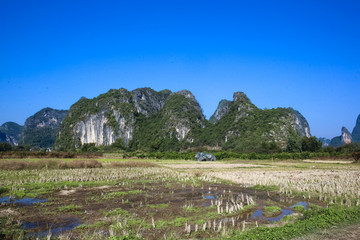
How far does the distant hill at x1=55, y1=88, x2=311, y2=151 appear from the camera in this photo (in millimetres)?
86312

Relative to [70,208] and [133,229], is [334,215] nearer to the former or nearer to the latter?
[133,229]

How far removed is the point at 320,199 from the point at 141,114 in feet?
401

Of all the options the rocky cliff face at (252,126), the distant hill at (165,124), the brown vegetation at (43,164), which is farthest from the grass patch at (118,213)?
the distant hill at (165,124)

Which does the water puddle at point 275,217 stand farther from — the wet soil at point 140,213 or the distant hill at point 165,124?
the distant hill at point 165,124

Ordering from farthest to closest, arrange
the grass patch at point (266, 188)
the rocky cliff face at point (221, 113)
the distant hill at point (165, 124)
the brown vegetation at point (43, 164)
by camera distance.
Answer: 1. the rocky cliff face at point (221, 113)
2. the distant hill at point (165, 124)
3. the brown vegetation at point (43, 164)
4. the grass patch at point (266, 188)

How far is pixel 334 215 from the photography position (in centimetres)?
796

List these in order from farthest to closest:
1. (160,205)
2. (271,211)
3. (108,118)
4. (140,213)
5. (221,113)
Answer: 1. (221,113)
2. (108,118)
3. (160,205)
4. (271,211)
5. (140,213)

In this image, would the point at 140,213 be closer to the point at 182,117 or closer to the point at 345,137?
the point at 182,117

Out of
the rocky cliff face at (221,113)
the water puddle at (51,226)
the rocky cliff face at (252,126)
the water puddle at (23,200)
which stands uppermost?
the rocky cliff face at (221,113)

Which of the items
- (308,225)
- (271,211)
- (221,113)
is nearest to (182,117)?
(221,113)

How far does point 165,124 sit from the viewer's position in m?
120

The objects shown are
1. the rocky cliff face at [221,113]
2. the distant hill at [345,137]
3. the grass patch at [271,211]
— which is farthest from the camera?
the distant hill at [345,137]

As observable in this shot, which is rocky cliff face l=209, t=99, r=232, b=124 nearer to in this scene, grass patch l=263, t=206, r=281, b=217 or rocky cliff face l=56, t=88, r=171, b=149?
rocky cliff face l=56, t=88, r=171, b=149

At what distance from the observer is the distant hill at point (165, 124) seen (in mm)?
86312
